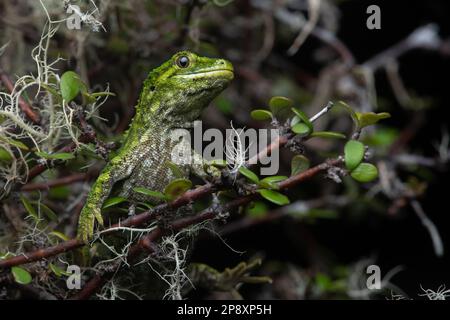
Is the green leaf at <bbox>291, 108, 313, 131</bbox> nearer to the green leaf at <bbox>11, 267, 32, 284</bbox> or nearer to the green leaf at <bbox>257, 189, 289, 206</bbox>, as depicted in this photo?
the green leaf at <bbox>257, 189, 289, 206</bbox>

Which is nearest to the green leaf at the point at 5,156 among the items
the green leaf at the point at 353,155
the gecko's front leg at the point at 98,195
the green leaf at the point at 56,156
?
the green leaf at the point at 56,156

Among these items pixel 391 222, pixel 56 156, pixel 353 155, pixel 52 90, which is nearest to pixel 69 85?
pixel 52 90

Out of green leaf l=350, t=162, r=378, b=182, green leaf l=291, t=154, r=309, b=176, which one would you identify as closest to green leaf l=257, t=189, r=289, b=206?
green leaf l=291, t=154, r=309, b=176

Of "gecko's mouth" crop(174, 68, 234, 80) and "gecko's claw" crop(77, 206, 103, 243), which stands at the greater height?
"gecko's mouth" crop(174, 68, 234, 80)

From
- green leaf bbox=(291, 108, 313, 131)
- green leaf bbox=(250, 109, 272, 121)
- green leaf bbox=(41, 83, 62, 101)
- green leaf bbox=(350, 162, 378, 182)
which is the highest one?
green leaf bbox=(41, 83, 62, 101)

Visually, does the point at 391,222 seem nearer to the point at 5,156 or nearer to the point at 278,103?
the point at 278,103

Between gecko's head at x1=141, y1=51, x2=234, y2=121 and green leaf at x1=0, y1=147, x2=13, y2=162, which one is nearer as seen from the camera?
green leaf at x1=0, y1=147, x2=13, y2=162

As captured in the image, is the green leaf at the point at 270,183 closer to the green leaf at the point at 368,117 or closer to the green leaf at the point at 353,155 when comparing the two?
the green leaf at the point at 353,155
